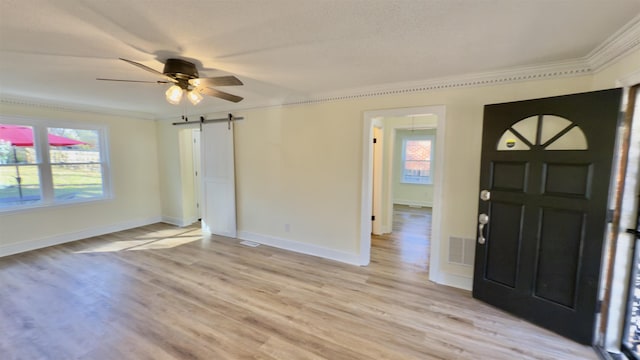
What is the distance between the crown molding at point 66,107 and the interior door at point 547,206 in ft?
19.5

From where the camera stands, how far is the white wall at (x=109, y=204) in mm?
3963

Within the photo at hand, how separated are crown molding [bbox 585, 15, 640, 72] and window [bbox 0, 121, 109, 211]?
681 centimetres

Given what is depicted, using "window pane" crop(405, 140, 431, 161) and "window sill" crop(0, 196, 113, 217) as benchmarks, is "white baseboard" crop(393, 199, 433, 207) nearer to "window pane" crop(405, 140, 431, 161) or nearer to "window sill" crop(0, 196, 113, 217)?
"window pane" crop(405, 140, 431, 161)

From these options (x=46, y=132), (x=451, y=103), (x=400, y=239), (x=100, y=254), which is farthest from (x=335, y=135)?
(x=46, y=132)

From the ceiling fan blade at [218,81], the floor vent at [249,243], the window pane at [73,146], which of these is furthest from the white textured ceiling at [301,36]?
the floor vent at [249,243]

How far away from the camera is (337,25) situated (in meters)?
1.72

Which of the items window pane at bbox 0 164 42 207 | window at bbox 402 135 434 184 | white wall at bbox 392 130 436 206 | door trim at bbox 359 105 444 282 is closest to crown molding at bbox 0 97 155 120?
window pane at bbox 0 164 42 207

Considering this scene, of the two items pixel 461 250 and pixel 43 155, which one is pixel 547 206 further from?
pixel 43 155

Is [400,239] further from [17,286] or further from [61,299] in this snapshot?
[17,286]

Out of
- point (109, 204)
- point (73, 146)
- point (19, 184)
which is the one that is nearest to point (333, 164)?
point (109, 204)

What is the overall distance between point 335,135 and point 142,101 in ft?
10.2

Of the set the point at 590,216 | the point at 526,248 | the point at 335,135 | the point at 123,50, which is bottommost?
the point at 526,248

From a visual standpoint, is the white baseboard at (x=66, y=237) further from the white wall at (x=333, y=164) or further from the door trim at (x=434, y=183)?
the door trim at (x=434, y=183)

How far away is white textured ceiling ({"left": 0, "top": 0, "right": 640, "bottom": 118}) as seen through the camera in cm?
151
